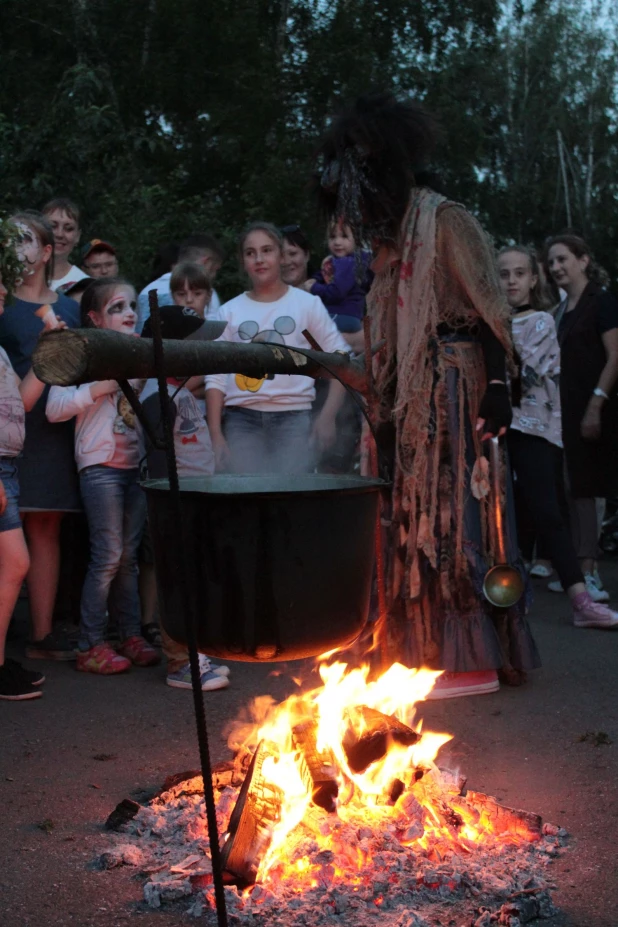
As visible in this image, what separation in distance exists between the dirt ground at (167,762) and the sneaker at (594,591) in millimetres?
979

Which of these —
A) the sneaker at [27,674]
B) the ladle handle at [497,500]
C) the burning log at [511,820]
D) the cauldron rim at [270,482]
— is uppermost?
the cauldron rim at [270,482]

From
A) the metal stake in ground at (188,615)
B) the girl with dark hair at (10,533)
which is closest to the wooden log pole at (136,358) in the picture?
the metal stake in ground at (188,615)

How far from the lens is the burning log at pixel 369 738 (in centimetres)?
296

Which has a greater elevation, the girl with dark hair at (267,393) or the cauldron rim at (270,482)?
the girl with dark hair at (267,393)

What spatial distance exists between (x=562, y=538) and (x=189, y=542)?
10.9 ft

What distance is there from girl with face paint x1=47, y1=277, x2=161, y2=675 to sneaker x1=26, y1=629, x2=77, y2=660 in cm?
11

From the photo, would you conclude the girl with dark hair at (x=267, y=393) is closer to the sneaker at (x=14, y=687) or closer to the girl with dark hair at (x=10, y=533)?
the girl with dark hair at (x=10, y=533)

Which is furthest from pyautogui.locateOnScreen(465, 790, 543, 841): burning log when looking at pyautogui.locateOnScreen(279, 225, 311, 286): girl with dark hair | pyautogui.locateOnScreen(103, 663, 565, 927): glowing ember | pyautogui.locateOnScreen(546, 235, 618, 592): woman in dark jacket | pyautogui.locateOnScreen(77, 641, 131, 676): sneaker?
pyautogui.locateOnScreen(279, 225, 311, 286): girl with dark hair

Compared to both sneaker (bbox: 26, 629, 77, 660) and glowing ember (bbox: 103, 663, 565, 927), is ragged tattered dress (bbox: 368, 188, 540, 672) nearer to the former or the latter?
glowing ember (bbox: 103, 663, 565, 927)

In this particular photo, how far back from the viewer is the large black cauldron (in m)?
2.40

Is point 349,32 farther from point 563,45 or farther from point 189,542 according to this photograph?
point 189,542

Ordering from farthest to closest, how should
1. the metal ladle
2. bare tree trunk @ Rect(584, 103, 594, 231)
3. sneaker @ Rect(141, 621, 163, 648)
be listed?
1. bare tree trunk @ Rect(584, 103, 594, 231)
2. sneaker @ Rect(141, 621, 163, 648)
3. the metal ladle

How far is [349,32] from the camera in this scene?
22.4 m

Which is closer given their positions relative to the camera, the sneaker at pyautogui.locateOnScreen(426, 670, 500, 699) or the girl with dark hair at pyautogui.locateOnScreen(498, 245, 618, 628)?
the sneaker at pyautogui.locateOnScreen(426, 670, 500, 699)
